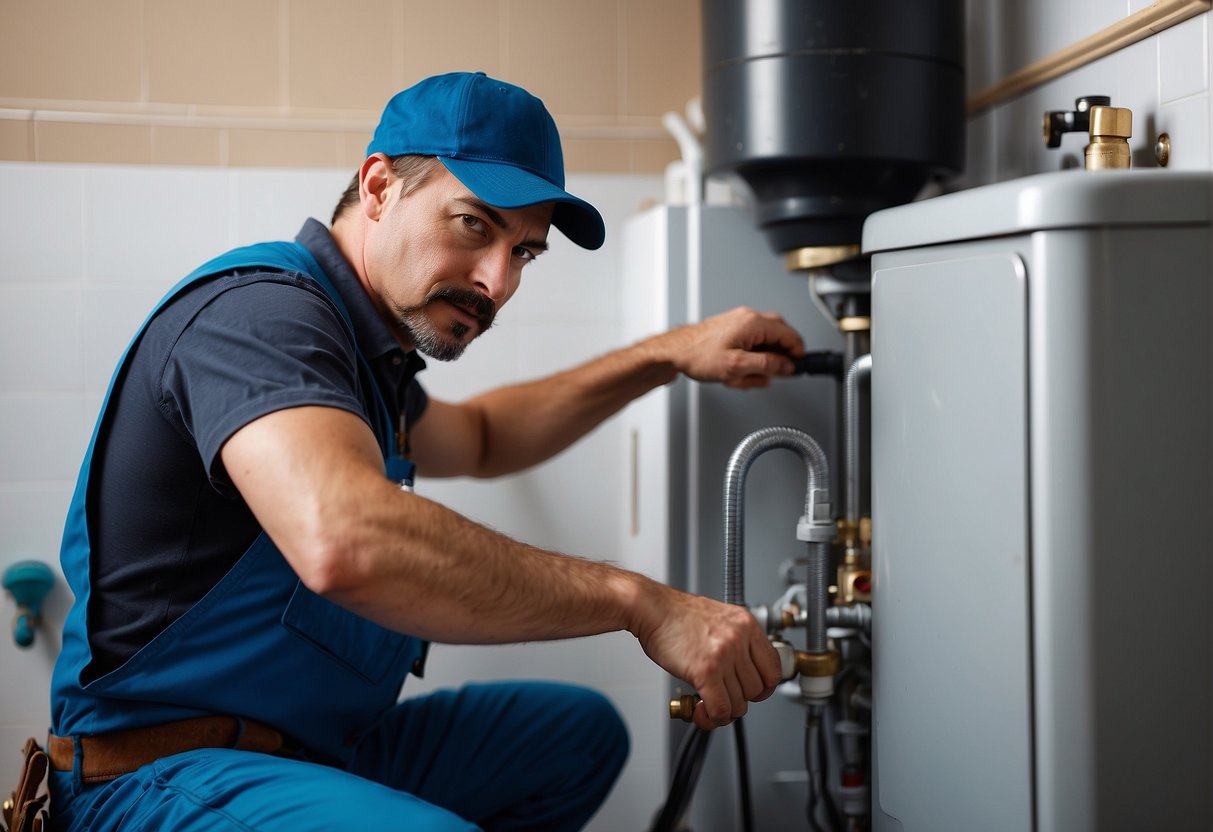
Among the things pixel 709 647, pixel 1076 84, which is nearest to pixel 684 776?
pixel 709 647

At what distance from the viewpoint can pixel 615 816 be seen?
76.4 inches

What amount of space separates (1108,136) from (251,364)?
2.75 feet

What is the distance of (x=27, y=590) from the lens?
1.70 m

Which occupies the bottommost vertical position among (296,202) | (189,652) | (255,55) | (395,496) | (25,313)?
(189,652)

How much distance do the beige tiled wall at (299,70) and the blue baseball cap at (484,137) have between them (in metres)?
0.60

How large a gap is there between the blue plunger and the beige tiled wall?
62cm

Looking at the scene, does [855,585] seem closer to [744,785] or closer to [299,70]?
[744,785]

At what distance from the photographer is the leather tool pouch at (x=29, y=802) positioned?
1.09 metres

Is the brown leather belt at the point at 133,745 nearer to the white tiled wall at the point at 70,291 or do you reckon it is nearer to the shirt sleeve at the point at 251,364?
the shirt sleeve at the point at 251,364

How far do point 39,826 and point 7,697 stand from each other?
736 millimetres

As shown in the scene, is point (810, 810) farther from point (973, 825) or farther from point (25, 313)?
point (25, 313)

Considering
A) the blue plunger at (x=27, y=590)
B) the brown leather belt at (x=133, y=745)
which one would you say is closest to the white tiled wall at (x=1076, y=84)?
the brown leather belt at (x=133, y=745)

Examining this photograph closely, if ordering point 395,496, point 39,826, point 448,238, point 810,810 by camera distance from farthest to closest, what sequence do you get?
1. point 810,810
2. point 448,238
3. point 39,826
4. point 395,496

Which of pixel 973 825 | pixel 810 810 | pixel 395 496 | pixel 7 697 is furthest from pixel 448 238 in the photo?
pixel 7 697
